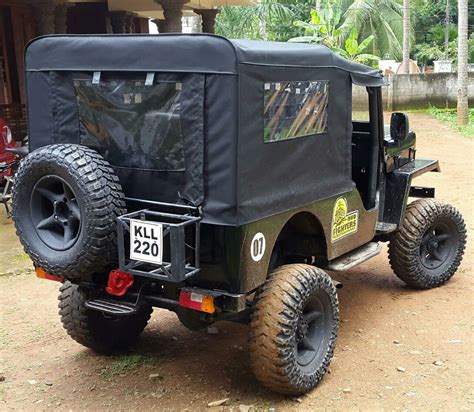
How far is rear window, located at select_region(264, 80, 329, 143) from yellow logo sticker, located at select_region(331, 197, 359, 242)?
0.56 metres

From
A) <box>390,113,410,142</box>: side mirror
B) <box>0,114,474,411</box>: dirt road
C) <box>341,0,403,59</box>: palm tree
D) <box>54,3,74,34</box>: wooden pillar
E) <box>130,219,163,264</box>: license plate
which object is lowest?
<box>0,114,474,411</box>: dirt road

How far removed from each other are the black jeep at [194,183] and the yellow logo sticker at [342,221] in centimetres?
2

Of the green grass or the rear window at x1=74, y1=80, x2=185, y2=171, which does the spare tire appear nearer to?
the rear window at x1=74, y1=80, x2=185, y2=171

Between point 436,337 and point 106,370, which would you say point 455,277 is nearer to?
point 436,337

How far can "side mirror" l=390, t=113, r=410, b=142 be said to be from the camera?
5594 mm

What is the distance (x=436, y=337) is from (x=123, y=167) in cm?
265

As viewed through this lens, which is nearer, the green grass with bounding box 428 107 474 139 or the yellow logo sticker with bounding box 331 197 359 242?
the yellow logo sticker with bounding box 331 197 359 242

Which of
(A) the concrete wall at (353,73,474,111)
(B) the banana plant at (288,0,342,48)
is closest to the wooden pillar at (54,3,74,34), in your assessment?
(B) the banana plant at (288,0,342,48)

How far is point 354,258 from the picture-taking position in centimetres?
502

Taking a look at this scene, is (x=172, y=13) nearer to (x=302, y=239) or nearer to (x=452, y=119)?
(x=302, y=239)

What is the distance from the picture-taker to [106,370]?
462cm

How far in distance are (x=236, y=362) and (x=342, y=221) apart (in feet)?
4.05

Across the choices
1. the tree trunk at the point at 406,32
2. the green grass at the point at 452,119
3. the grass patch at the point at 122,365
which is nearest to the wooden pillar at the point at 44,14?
the grass patch at the point at 122,365

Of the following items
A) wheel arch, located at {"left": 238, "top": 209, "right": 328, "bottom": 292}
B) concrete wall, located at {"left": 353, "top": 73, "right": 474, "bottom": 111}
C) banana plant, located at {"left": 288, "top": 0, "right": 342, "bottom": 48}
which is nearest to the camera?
wheel arch, located at {"left": 238, "top": 209, "right": 328, "bottom": 292}
